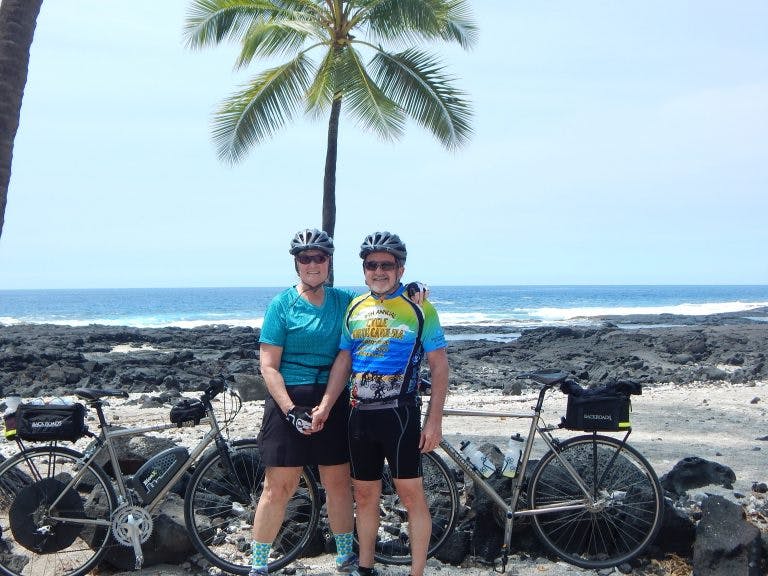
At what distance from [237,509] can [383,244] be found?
2038 mm

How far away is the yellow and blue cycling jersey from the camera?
3.97 metres

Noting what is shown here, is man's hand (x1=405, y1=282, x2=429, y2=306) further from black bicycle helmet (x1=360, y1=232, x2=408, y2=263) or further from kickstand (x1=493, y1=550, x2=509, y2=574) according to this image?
kickstand (x1=493, y1=550, x2=509, y2=574)

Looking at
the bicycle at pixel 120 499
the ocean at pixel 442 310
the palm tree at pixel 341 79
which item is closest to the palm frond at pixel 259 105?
the palm tree at pixel 341 79

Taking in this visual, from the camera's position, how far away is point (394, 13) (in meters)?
12.2

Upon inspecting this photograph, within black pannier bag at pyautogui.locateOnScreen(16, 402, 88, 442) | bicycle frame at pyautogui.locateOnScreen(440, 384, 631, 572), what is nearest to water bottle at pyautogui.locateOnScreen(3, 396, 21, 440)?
black pannier bag at pyautogui.locateOnScreen(16, 402, 88, 442)

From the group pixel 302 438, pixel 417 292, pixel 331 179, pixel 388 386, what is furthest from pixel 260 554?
pixel 331 179

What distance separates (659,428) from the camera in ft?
31.5

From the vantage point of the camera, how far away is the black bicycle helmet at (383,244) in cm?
412

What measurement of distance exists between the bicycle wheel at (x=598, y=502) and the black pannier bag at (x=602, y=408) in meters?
0.12

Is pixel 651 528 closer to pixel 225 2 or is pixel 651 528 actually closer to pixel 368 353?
pixel 368 353

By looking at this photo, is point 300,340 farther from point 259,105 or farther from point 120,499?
point 259,105

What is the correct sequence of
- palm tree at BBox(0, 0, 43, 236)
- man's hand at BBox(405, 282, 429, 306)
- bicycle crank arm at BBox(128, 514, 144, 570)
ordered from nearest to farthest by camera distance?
man's hand at BBox(405, 282, 429, 306)
bicycle crank arm at BBox(128, 514, 144, 570)
palm tree at BBox(0, 0, 43, 236)

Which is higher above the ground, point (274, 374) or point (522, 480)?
point (274, 374)

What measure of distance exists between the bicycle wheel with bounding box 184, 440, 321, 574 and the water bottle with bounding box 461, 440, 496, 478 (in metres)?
0.98
